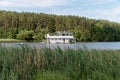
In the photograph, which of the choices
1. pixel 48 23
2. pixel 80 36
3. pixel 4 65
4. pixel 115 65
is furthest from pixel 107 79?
pixel 48 23

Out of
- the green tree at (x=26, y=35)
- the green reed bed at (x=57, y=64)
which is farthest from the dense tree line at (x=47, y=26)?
the green reed bed at (x=57, y=64)

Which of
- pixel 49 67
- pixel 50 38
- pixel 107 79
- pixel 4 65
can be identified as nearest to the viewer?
pixel 107 79

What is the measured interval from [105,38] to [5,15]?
149ft

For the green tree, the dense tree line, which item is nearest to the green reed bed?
the green tree

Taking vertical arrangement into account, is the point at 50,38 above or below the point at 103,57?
below

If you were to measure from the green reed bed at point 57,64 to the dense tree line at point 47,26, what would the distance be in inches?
3804

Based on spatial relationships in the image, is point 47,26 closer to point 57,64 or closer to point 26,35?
point 26,35

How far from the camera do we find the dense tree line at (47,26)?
112 meters

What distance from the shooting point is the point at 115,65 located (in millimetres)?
9820

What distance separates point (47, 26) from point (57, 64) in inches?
4231

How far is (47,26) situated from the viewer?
117438 millimetres

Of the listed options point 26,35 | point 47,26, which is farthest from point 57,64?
point 47,26

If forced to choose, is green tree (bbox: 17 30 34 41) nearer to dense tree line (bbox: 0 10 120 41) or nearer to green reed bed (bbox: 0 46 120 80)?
dense tree line (bbox: 0 10 120 41)

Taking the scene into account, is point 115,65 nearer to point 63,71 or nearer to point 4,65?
point 63,71
